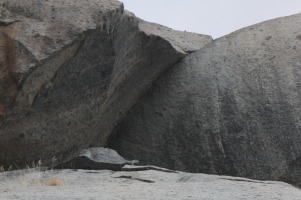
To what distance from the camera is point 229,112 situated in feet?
31.8

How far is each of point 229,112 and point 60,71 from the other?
3233 millimetres

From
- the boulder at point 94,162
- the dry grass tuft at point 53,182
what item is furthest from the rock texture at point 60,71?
the dry grass tuft at point 53,182

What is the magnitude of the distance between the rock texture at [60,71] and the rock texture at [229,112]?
866 mm

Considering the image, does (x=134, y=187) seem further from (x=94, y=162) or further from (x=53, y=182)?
(x=94, y=162)

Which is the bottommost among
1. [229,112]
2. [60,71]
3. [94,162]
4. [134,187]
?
[134,187]

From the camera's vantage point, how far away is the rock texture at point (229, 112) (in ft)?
30.6

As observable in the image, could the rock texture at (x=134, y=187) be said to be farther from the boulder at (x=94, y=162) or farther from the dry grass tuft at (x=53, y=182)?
the boulder at (x=94, y=162)

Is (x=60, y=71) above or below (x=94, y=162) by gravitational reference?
above

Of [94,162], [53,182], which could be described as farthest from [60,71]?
[53,182]

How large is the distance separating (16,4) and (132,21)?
2.21m

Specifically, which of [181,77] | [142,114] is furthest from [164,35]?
[142,114]

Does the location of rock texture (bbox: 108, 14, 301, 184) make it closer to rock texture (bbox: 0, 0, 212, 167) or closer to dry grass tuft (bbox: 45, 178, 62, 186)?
rock texture (bbox: 0, 0, 212, 167)

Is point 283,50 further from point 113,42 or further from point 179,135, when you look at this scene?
point 113,42

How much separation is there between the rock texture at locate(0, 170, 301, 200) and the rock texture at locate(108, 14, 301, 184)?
8.68 feet
